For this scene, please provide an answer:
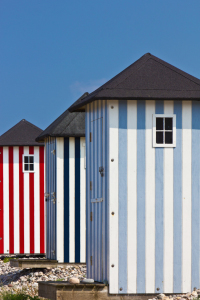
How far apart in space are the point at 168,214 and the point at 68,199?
5.27 metres

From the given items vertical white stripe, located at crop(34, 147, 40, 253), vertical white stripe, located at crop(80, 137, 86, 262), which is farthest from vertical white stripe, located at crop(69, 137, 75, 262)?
vertical white stripe, located at crop(34, 147, 40, 253)

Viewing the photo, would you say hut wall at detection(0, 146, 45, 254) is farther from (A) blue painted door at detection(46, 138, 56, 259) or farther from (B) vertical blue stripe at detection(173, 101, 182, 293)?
(B) vertical blue stripe at detection(173, 101, 182, 293)

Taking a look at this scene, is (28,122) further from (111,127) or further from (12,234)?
(111,127)

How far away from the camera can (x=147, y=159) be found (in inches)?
361

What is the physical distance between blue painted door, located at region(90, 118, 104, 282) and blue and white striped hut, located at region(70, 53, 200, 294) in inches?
3.2

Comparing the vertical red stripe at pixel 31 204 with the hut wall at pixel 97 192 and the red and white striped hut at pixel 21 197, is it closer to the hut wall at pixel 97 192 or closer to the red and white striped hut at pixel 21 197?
the red and white striped hut at pixel 21 197

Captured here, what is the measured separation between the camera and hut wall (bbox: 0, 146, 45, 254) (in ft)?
58.7

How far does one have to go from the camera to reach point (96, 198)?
973 centimetres

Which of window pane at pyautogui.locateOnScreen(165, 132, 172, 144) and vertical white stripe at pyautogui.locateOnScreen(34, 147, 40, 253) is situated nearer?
window pane at pyautogui.locateOnScreen(165, 132, 172, 144)

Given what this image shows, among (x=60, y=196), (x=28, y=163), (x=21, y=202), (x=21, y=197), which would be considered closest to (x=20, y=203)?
(x=21, y=202)

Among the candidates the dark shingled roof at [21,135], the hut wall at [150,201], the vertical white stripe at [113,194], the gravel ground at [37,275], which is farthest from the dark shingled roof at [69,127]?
the vertical white stripe at [113,194]

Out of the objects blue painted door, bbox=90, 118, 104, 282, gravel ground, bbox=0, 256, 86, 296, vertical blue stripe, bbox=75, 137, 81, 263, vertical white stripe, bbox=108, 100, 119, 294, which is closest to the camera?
vertical white stripe, bbox=108, 100, 119, 294

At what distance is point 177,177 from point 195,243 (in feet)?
3.78

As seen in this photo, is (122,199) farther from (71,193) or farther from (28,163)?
(28,163)
